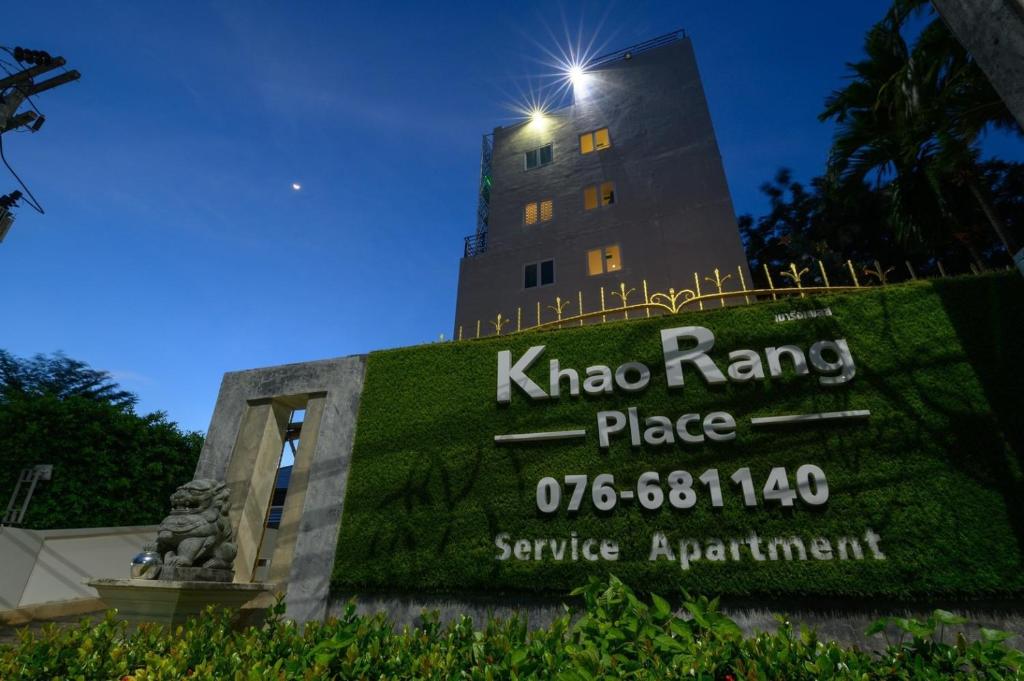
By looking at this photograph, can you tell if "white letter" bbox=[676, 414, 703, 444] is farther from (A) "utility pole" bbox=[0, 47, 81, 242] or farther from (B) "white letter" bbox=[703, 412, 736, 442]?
(A) "utility pole" bbox=[0, 47, 81, 242]

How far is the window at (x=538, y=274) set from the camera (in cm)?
1505

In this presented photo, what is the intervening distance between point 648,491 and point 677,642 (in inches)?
129

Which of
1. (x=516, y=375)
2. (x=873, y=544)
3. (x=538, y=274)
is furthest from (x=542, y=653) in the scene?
(x=538, y=274)

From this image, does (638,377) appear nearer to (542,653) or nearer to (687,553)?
(687,553)

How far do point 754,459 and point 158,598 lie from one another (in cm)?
741

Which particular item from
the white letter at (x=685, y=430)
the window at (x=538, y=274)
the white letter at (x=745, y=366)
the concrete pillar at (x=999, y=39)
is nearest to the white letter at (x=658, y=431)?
the white letter at (x=685, y=430)

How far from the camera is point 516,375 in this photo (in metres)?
6.64

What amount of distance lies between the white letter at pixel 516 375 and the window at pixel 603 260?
27.3 feet

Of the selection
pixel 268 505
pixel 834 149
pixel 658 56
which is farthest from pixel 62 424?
pixel 658 56

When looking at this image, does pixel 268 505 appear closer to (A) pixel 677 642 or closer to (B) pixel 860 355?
(A) pixel 677 642

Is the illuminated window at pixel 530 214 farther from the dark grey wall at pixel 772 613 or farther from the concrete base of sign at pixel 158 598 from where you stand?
the concrete base of sign at pixel 158 598

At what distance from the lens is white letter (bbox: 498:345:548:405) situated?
21.2 feet

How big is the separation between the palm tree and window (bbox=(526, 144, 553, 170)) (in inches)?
393

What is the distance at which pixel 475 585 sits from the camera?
5480 mm
